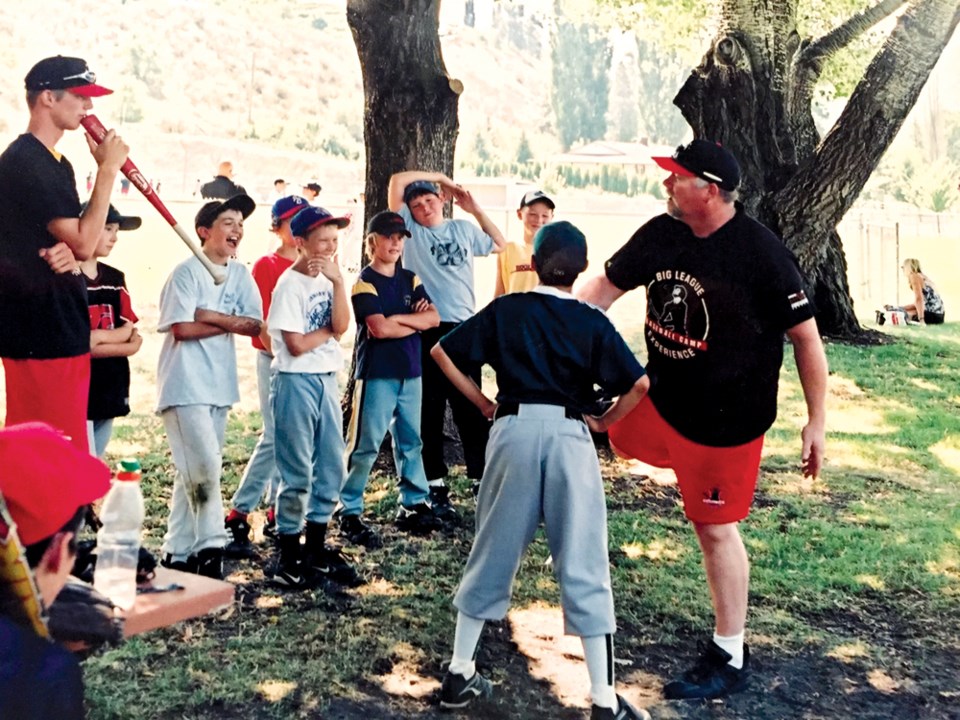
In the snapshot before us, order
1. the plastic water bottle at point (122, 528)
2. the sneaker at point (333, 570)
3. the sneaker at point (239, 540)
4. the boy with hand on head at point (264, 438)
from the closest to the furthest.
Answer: the plastic water bottle at point (122, 528)
the sneaker at point (333, 570)
the sneaker at point (239, 540)
the boy with hand on head at point (264, 438)

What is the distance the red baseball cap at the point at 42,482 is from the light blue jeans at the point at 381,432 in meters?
4.21

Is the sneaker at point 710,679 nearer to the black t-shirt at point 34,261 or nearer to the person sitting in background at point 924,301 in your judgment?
the black t-shirt at point 34,261

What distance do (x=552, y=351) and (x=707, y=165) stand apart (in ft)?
3.27

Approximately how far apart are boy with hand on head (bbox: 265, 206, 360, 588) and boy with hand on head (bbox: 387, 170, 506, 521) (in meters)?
1.50

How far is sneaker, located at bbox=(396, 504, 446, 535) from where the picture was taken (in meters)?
6.67

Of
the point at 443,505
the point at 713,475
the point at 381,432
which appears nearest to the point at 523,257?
the point at 443,505

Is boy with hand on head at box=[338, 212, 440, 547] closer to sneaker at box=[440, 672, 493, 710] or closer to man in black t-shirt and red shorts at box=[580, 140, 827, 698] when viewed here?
man in black t-shirt and red shorts at box=[580, 140, 827, 698]

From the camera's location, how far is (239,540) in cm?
625

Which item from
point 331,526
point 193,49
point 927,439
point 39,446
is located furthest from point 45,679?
point 193,49

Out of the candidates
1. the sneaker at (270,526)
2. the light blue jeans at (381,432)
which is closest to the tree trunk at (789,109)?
the light blue jeans at (381,432)

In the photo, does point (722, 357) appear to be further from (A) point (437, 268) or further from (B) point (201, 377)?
(A) point (437, 268)

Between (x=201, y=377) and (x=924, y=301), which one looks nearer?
(x=201, y=377)

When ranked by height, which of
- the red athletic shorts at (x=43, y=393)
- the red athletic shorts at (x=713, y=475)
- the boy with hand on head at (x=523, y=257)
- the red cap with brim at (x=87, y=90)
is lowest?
the red athletic shorts at (x=713, y=475)

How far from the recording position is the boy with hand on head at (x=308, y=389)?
5457mm
